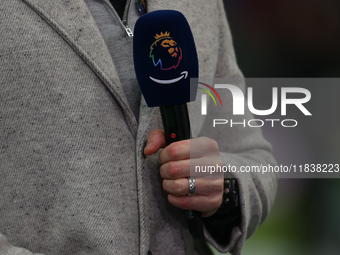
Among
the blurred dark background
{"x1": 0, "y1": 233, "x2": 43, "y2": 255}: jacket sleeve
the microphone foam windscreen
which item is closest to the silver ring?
the microphone foam windscreen

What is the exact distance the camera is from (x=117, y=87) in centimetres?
56

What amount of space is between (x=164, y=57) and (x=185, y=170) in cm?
20

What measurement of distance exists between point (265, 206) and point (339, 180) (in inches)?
55.3

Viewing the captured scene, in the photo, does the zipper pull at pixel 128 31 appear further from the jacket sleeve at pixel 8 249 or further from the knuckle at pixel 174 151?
the jacket sleeve at pixel 8 249

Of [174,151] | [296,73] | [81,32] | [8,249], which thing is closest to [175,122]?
[174,151]

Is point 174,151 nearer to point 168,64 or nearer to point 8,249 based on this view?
point 168,64

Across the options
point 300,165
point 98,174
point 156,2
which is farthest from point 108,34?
point 300,165

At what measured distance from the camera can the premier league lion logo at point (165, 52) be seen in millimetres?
507

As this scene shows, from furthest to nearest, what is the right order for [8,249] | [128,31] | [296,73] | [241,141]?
1. [296,73]
2. [241,141]
3. [128,31]
4. [8,249]

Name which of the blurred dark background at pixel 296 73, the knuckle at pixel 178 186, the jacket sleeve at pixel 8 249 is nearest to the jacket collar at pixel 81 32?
the knuckle at pixel 178 186

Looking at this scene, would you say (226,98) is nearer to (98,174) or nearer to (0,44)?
(98,174)

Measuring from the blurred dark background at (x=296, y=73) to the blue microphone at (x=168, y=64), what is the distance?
117 centimetres

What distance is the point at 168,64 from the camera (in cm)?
51

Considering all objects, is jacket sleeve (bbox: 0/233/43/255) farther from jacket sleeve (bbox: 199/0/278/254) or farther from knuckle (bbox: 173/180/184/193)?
jacket sleeve (bbox: 199/0/278/254)
